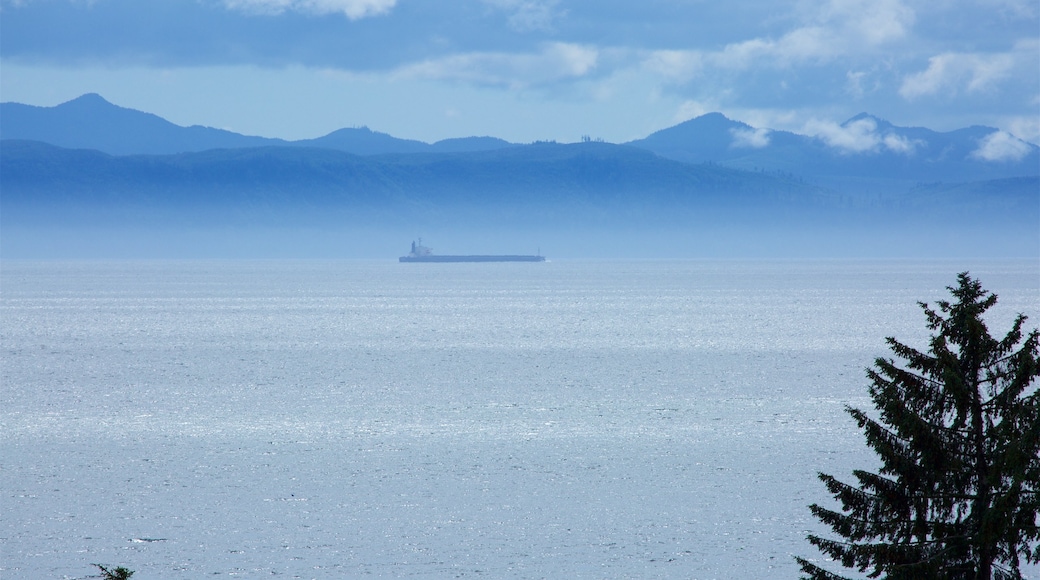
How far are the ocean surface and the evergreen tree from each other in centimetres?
669

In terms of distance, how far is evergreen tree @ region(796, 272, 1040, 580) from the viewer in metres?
4.71

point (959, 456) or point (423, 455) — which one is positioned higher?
point (959, 456)

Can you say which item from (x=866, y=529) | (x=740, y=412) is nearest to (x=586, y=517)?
(x=866, y=529)

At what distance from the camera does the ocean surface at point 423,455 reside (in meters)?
12.3

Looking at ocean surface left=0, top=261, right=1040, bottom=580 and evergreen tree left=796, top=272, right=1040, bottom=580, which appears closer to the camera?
evergreen tree left=796, top=272, right=1040, bottom=580

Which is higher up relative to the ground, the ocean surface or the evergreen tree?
the evergreen tree

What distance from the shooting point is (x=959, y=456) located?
16.0ft

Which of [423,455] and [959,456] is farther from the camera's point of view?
[423,455]

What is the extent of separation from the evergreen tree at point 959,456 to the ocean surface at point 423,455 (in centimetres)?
669

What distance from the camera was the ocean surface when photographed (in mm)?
12328

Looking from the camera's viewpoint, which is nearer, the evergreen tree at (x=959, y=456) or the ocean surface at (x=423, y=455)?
the evergreen tree at (x=959, y=456)

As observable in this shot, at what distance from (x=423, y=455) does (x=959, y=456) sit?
14.0m

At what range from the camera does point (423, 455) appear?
59.8 ft

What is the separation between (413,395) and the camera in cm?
2686
